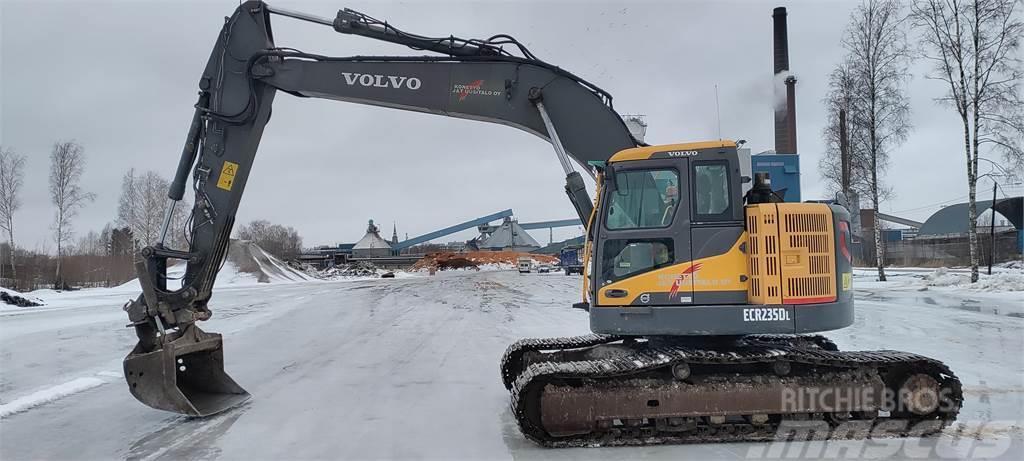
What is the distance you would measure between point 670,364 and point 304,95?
527cm

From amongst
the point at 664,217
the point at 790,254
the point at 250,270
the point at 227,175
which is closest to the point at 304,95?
the point at 227,175

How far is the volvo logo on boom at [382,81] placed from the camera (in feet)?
24.8

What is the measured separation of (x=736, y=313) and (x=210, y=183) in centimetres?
587

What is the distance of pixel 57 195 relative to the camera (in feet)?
123

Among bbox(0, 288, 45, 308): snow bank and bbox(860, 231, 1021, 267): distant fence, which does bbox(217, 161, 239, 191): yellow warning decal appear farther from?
bbox(860, 231, 1021, 267): distant fence

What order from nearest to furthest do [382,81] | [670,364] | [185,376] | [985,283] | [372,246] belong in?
[670,364] < [185,376] < [382,81] < [985,283] < [372,246]

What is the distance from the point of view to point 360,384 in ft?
26.7

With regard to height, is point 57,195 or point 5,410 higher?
point 57,195

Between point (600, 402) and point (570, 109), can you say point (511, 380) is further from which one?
point (570, 109)

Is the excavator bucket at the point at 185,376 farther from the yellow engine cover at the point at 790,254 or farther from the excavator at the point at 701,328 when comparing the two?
the yellow engine cover at the point at 790,254

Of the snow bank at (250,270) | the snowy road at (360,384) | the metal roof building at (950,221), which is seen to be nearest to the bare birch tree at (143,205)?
the snow bank at (250,270)

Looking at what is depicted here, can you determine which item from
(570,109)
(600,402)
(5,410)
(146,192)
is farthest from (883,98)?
(146,192)

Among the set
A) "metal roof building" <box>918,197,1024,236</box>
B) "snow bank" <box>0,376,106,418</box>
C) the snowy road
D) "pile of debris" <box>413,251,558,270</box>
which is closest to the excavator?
the snowy road

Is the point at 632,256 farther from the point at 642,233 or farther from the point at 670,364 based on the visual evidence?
the point at 670,364
